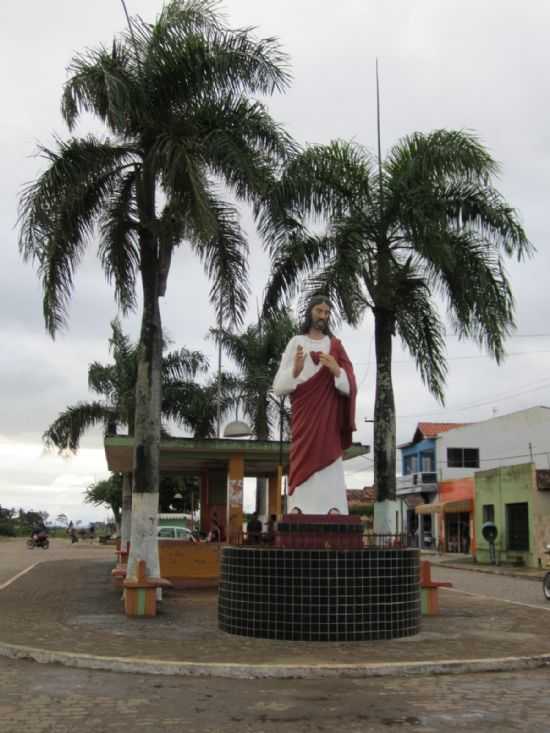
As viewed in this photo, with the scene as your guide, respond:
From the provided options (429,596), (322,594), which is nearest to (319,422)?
(322,594)

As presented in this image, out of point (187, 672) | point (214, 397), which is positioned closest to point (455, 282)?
point (187, 672)

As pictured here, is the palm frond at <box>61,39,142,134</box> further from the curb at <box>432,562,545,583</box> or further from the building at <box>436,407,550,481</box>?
the building at <box>436,407,550,481</box>

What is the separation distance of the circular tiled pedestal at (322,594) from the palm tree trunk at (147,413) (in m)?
3.39

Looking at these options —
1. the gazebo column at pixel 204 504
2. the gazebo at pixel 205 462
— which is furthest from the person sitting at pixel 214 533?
the gazebo column at pixel 204 504

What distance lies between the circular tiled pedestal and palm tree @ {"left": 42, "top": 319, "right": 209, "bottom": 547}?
59.2ft

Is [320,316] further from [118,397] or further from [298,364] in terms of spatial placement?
[118,397]

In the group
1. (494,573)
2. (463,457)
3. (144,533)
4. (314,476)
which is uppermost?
(463,457)

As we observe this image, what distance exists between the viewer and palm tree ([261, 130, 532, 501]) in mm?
14414

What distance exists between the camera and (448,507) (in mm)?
41125

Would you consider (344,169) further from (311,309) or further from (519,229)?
(311,309)

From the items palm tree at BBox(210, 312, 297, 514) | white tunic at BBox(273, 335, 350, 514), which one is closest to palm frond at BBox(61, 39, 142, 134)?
white tunic at BBox(273, 335, 350, 514)

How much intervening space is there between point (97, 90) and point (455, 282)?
6653mm

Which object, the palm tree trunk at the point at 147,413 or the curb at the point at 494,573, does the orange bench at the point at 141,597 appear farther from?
the curb at the point at 494,573

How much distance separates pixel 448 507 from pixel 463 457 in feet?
26.0
